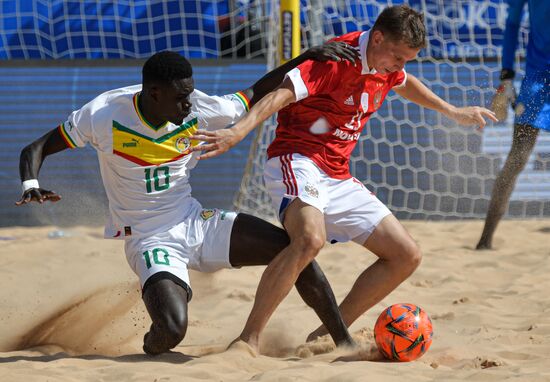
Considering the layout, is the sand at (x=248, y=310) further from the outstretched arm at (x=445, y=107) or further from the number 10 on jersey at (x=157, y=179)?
the outstretched arm at (x=445, y=107)

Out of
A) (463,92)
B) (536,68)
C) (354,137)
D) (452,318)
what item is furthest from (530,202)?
(354,137)

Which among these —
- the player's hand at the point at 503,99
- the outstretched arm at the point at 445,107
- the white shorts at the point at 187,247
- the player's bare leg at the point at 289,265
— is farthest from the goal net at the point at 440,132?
the player's bare leg at the point at 289,265

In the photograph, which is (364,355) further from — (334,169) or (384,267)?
(334,169)

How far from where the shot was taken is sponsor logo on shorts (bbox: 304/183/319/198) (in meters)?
4.20

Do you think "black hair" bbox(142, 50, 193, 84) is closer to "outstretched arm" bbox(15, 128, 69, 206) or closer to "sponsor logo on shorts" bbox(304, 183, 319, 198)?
"outstretched arm" bbox(15, 128, 69, 206)

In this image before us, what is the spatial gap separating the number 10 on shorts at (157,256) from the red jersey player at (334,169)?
0.48m

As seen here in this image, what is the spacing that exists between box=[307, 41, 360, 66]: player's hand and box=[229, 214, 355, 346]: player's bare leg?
876 millimetres

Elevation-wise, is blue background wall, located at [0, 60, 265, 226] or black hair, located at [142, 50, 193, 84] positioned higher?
black hair, located at [142, 50, 193, 84]

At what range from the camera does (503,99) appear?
6508mm

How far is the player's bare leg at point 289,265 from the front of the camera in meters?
4.00

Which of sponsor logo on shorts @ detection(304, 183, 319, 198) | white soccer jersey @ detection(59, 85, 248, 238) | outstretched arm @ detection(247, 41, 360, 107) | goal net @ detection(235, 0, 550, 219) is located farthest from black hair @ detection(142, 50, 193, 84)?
goal net @ detection(235, 0, 550, 219)

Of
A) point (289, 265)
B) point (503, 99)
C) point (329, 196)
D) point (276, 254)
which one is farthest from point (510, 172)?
point (289, 265)

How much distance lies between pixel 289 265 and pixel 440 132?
5.05 m

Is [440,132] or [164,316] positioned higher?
[164,316]
